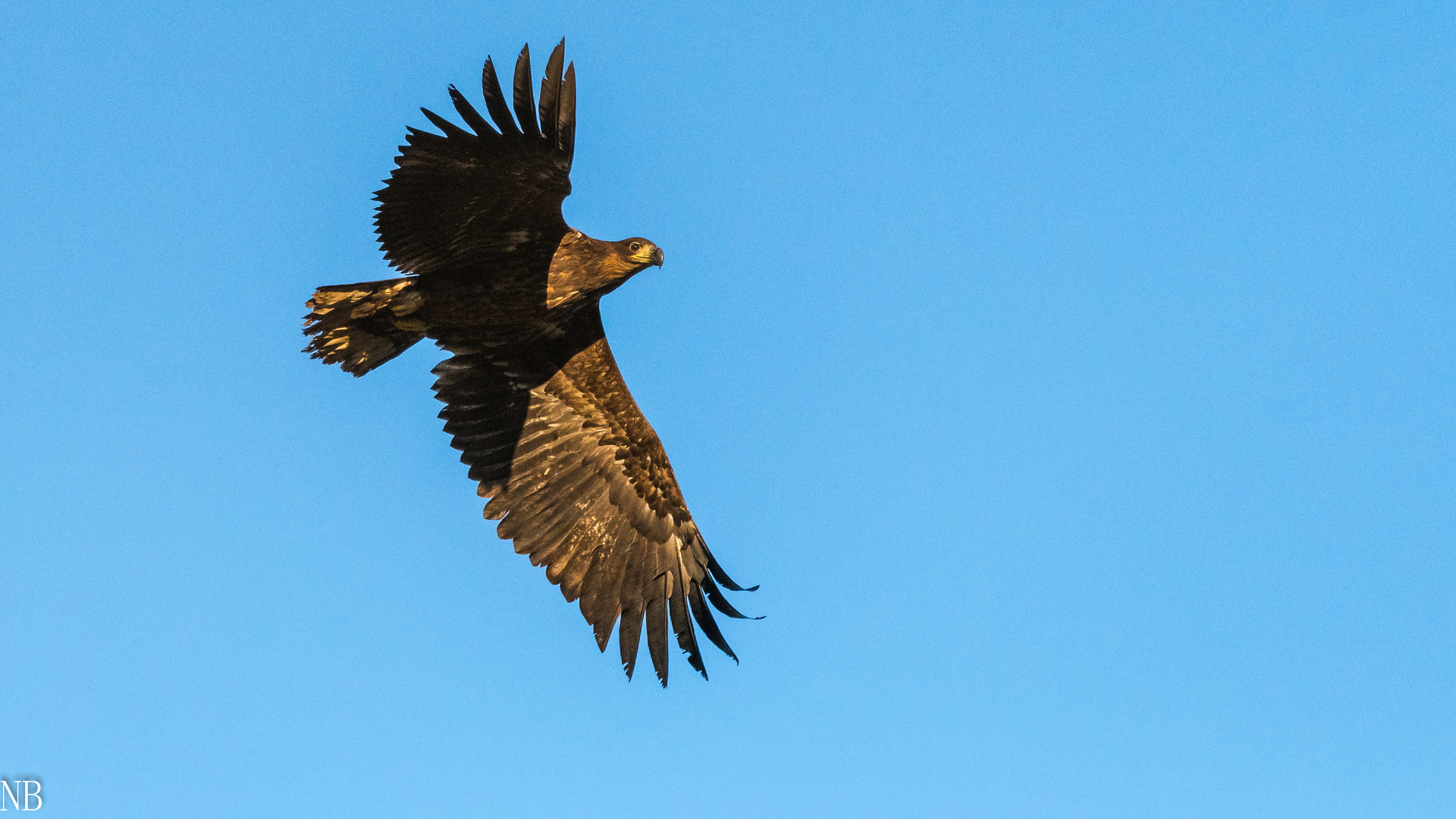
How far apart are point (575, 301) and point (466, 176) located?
1.56 meters

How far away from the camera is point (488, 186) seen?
10398mm

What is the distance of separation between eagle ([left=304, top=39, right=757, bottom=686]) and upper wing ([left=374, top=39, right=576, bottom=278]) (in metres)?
0.01

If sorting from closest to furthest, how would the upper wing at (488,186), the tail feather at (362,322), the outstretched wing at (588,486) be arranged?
the upper wing at (488,186), the tail feather at (362,322), the outstretched wing at (588,486)

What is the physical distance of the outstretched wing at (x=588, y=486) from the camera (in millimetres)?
12328

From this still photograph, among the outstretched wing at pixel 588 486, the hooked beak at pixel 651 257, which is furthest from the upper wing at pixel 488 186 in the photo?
the outstretched wing at pixel 588 486

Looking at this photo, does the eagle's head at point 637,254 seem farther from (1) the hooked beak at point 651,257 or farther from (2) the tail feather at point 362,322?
(2) the tail feather at point 362,322

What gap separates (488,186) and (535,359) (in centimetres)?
239

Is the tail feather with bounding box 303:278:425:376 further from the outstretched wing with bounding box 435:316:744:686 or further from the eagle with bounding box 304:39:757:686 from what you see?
the outstretched wing with bounding box 435:316:744:686

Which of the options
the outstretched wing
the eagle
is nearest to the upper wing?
the eagle

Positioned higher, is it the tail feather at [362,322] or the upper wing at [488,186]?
the upper wing at [488,186]

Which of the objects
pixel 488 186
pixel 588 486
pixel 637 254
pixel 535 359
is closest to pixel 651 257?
pixel 637 254

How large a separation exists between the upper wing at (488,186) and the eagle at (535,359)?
12 millimetres

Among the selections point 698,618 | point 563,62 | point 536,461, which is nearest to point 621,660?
point 698,618

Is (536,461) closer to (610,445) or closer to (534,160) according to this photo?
(610,445)
